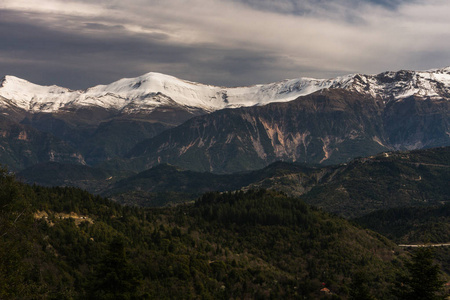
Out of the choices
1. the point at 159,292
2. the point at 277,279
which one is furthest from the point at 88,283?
the point at 277,279

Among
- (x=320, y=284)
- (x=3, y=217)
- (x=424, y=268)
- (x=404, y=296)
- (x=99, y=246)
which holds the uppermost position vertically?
(x=3, y=217)

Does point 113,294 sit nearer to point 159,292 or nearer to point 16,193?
point 16,193

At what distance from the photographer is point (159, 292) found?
160 metres

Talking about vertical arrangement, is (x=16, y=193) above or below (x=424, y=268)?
above

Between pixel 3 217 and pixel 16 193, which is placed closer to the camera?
pixel 3 217

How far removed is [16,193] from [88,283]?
28899 mm

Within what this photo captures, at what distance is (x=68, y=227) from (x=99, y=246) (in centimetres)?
1510

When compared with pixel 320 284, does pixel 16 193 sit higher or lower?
higher

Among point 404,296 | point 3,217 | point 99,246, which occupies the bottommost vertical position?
point 99,246

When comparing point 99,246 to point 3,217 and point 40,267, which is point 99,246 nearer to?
point 40,267

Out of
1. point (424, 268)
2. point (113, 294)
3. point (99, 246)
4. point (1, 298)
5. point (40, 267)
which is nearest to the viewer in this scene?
point (1, 298)

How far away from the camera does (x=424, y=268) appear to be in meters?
109

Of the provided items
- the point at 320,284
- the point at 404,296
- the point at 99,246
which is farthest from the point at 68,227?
the point at 404,296

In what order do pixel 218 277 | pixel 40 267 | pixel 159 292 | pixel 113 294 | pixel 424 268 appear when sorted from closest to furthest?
pixel 113 294, pixel 424 268, pixel 40 267, pixel 159 292, pixel 218 277
